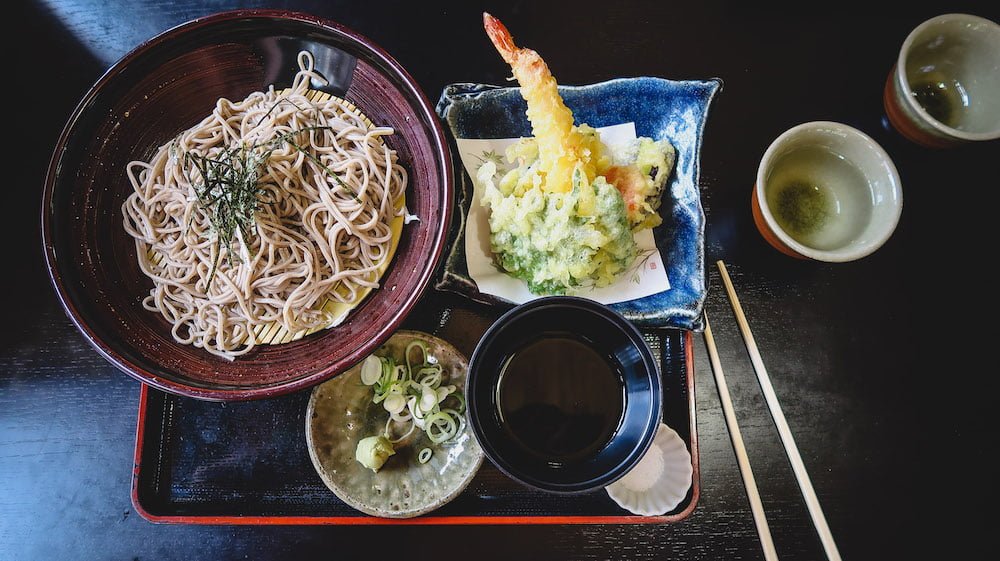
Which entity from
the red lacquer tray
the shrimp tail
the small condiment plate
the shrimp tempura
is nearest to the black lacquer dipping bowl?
the small condiment plate

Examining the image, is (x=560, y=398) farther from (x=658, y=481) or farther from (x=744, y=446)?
(x=744, y=446)

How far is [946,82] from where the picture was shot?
2.31m

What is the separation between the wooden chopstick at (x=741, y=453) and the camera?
2004mm

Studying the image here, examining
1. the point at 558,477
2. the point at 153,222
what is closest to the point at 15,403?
the point at 153,222

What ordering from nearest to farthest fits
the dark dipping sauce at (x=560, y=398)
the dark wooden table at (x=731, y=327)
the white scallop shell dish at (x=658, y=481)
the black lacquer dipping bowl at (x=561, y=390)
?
the black lacquer dipping bowl at (x=561, y=390) → the dark dipping sauce at (x=560, y=398) → the white scallop shell dish at (x=658, y=481) → the dark wooden table at (x=731, y=327)

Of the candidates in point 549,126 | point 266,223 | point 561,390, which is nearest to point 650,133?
point 549,126

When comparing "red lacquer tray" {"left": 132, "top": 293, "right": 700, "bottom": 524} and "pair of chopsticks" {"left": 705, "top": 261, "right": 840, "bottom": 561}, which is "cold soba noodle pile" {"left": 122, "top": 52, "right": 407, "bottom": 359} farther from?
"pair of chopsticks" {"left": 705, "top": 261, "right": 840, "bottom": 561}

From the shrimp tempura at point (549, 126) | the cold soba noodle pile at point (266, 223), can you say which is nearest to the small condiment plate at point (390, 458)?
the cold soba noodle pile at point (266, 223)

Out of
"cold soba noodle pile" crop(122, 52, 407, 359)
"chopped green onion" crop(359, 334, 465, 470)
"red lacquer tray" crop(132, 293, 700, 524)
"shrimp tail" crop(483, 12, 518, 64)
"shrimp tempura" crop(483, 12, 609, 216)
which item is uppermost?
"shrimp tail" crop(483, 12, 518, 64)

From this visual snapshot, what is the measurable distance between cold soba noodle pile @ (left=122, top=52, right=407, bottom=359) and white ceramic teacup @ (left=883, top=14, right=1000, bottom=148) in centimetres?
190

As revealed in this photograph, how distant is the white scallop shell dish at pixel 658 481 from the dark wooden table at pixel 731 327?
0.19 metres

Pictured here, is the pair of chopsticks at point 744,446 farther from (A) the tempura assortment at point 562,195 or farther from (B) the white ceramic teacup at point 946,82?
(B) the white ceramic teacup at point 946,82

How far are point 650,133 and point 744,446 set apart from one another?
120cm

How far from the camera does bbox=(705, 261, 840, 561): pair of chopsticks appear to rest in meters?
2.00
